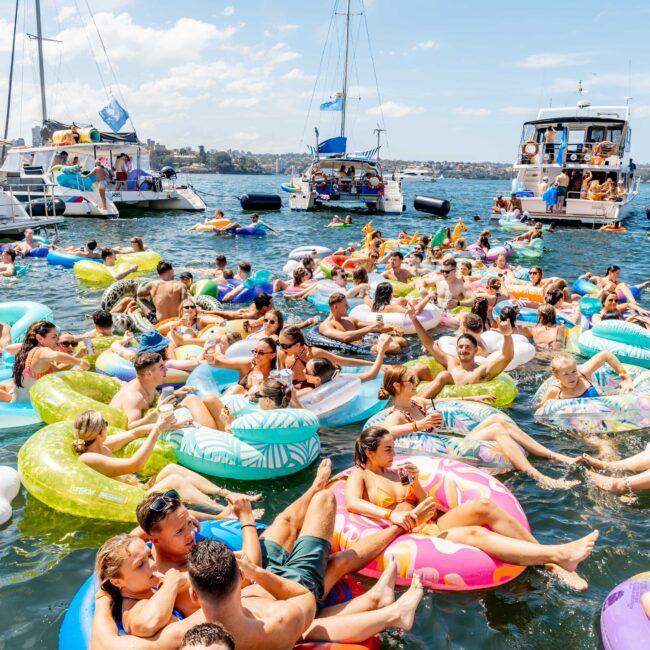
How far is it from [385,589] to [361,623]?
32 cm

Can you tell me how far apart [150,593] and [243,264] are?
Result: 10457 millimetres

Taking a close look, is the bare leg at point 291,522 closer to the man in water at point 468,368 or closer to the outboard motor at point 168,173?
the man in water at point 468,368

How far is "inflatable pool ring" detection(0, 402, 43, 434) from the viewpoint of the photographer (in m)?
6.83

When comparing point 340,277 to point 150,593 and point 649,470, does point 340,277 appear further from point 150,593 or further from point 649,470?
point 150,593

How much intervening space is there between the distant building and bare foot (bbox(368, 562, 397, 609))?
112ft

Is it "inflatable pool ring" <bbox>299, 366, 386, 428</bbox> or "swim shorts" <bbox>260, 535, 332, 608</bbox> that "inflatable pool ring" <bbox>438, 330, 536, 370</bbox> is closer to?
"inflatable pool ring" <bbox>299, 366, 386, 428</bbox>

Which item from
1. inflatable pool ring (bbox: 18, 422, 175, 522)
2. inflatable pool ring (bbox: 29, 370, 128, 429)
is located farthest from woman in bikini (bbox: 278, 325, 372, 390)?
inflatable pool ring (bbox: 18, 422, 175, 522)

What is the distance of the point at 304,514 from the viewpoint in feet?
14.7

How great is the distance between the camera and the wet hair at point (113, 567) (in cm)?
337

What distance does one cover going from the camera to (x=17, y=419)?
685 cm

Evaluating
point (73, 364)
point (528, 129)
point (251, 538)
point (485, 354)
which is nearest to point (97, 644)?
→ point (251, 538)

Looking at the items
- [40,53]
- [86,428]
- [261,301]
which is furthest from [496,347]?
[40,53]

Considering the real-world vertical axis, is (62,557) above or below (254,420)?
below

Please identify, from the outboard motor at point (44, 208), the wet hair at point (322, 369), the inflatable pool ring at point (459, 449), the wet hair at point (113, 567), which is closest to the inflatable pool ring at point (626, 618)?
the inflatable pool ring at point (459, 449)
